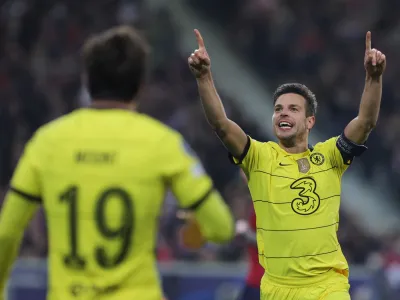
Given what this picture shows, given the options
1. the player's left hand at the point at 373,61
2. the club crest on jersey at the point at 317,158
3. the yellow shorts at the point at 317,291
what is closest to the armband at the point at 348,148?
the club crest on jersey at the point at 317,158

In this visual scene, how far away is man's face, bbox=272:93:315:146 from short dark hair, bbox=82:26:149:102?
8.03 feet

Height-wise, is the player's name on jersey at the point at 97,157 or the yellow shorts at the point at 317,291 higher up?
the player's name on jersey at the point at 97,157

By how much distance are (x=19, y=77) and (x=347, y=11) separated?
526 cm

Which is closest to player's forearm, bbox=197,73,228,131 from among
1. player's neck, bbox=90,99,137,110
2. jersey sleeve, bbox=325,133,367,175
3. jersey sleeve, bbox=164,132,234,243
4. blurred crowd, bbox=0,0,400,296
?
jersey sleeve, bbox=325,133,367,175

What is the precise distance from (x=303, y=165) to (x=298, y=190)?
193 millimetres

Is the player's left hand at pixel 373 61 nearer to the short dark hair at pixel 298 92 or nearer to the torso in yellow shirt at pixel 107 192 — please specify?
the short dark hair at pixel 298 92

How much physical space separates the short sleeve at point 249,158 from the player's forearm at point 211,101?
30cm

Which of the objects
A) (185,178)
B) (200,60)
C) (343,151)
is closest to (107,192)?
(185,178)

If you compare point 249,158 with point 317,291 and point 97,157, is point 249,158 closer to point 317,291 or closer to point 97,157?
point 317,291

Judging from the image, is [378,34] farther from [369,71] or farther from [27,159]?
[27,159]

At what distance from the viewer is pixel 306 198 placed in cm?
660

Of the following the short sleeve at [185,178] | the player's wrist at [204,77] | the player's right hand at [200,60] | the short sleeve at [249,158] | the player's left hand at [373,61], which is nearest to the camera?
the short sleeve at [185,178]

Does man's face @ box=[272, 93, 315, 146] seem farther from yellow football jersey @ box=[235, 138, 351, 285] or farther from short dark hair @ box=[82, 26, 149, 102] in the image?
short dark hair @ box=[82, 26, 149, 102]

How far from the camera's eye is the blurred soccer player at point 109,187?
4.34 metres
